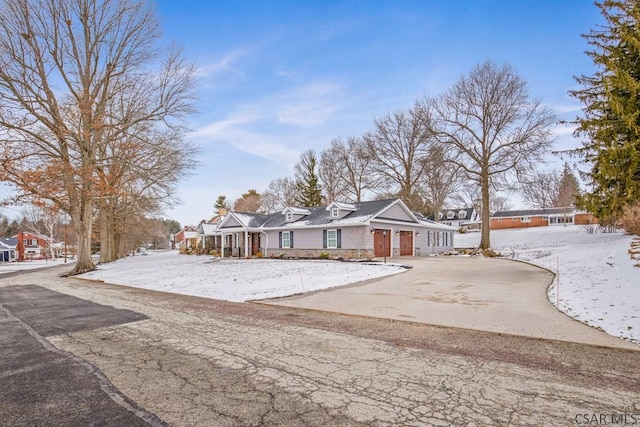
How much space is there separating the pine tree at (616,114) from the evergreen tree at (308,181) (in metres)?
33.5

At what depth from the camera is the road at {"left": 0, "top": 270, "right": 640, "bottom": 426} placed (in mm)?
3275

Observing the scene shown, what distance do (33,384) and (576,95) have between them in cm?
1624

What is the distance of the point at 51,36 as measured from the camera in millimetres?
21031

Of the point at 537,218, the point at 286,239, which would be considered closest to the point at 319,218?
the point at 286,239

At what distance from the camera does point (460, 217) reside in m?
62.3

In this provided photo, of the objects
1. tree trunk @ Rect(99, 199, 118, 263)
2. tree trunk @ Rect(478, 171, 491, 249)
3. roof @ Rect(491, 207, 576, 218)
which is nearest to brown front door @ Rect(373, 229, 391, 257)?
tree trunk @ Rect(478, 171, 491, 249)

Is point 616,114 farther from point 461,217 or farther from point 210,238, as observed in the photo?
point 461,217

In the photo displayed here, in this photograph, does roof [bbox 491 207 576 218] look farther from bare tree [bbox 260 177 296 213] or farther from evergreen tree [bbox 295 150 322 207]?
bare tree [bbox 260 177 296 213]

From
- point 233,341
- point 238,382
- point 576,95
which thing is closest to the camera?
point 238,382

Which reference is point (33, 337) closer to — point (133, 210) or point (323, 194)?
point (133, 210)

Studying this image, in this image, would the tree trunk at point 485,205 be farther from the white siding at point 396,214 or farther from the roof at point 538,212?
the roof at point 538,212

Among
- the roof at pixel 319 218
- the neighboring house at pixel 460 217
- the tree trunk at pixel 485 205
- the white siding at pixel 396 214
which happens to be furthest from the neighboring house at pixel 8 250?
the neighboring house at pixel 460 217

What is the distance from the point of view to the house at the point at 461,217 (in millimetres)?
60781

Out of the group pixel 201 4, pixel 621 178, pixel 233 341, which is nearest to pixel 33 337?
pixel 233 341
